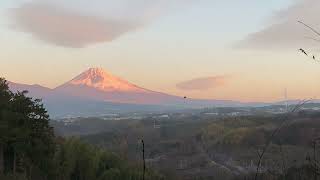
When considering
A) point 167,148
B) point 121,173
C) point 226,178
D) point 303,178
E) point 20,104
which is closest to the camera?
point 303,178

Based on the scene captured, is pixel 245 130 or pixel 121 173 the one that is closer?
pixel 121 173

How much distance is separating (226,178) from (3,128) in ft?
185

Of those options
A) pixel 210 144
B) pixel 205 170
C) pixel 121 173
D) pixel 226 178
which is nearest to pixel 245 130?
pixel 210 144

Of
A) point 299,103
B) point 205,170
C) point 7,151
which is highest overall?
point 299,103

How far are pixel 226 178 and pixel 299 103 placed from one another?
8805 centimetres

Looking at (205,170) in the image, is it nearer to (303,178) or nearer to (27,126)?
(27,126)

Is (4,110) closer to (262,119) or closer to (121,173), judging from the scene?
(121,173)

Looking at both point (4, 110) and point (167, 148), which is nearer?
point (4, 110)

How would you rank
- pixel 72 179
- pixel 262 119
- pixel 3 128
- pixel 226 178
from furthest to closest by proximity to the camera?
1. pixel 262 119
2. pixel 226 178
3. pixel 72 179
4. pixel 3 128

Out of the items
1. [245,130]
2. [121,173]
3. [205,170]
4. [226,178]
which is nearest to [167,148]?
[245,130]

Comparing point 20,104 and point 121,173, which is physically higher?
point 20,104

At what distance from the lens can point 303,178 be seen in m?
4.61

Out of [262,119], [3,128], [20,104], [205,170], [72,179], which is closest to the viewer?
[3,128]

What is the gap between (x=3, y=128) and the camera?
128 ft
